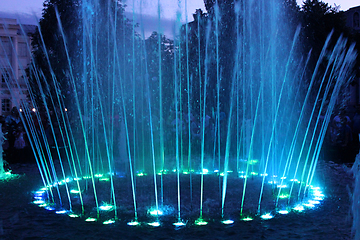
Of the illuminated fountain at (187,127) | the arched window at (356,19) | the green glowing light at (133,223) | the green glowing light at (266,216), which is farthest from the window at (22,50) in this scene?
the green glowing light at (266,216)

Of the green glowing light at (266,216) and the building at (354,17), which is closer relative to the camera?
the green glowing light at (266,216)

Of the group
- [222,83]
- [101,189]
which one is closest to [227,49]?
[222,83]

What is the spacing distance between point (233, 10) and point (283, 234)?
1570 centimetres

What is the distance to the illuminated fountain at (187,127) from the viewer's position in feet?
22.0

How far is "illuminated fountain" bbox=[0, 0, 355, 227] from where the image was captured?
22.0 feet

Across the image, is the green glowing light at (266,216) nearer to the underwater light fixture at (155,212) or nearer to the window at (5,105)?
the underwater light fixture at (155,212)

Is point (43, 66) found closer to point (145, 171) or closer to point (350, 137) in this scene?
point (145, 171)

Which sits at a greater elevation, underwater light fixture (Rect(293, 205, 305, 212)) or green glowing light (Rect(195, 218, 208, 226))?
green glowing light (Rect(195, 218, 208, 226))

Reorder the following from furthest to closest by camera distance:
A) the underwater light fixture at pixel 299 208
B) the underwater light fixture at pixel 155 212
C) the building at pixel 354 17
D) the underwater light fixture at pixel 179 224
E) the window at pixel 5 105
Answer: the window at pixel 5 105
the building at pixel 354 17
the underwater light fixture at pixel 299 208
the underwater light fixture at pixel 155 212
the underwater light fixture at pixel 179 224

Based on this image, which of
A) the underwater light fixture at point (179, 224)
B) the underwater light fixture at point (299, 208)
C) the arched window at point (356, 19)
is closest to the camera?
the underwater light fixture at point (179, 224)

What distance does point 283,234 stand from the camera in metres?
4.80

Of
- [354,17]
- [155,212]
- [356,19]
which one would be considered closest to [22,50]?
[354,17]

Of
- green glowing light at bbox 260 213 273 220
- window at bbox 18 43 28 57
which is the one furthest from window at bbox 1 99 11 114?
green glowing light at bbox 260 213 273 220

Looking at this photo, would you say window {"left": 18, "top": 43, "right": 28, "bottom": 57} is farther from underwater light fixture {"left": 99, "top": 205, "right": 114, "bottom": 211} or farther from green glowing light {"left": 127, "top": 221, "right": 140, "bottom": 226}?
green glowing light {"left": 127, "top": 221, "right": 140, "bottom": 226}
